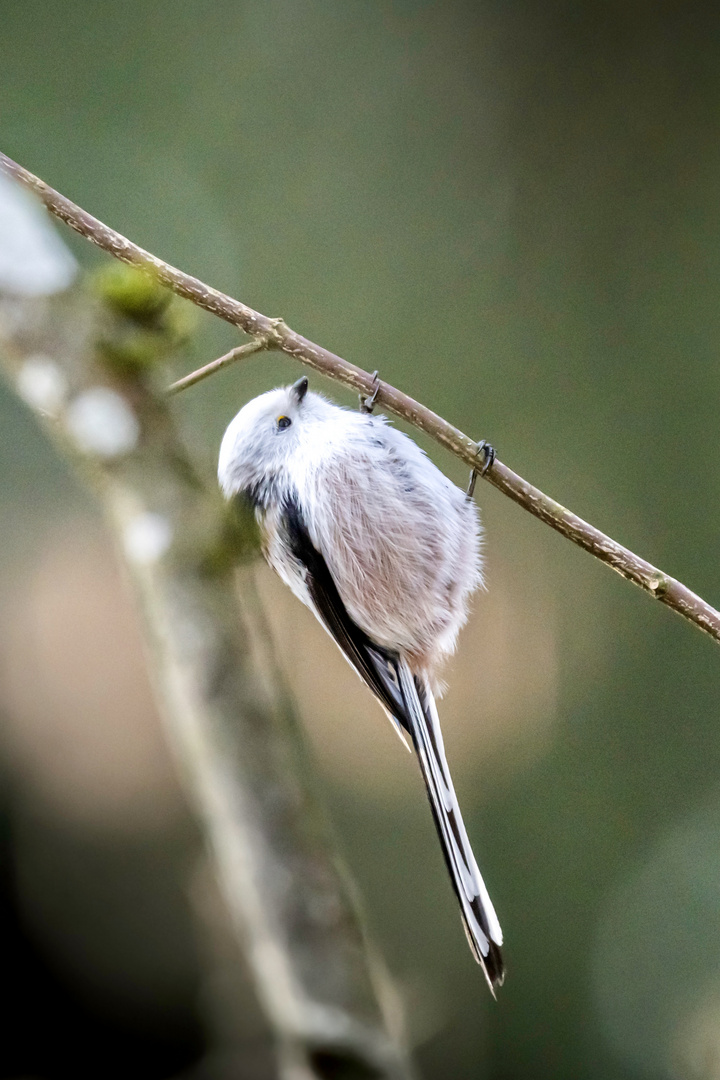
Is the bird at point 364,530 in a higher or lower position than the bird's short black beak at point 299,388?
lower

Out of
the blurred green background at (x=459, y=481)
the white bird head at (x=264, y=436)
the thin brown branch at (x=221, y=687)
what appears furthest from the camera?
the blurred green background at (x=459, y=481)

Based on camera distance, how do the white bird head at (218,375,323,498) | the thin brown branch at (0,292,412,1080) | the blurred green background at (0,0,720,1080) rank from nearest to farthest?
the thin brown branch at (0,292,412,1080), the white bird head at (218,375,323,498), the blurred green background at (0,0,720,1080)

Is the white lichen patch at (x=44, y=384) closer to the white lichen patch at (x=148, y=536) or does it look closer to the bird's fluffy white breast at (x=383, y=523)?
the white lichen patch at (x=148, y=536)

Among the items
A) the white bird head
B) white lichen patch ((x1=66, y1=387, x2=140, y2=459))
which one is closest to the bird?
the white bird head

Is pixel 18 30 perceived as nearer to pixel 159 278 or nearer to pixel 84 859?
pixel 159 278

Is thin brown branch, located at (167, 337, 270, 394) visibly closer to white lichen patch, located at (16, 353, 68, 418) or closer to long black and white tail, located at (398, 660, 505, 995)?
white lichen patch, located at (16, 353, 68, 418)

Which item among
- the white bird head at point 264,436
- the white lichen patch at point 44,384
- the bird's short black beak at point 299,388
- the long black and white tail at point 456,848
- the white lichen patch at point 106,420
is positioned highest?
the bird's short black beak at point 299,388

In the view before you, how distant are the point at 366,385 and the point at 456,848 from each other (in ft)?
1.51

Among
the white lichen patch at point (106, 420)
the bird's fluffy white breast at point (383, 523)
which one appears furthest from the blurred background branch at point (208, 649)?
the bird's fluffy white breast at point (383, 523)

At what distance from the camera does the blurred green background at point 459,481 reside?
38.3 inches

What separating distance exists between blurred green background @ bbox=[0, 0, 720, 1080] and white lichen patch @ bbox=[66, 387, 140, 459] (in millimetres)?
123

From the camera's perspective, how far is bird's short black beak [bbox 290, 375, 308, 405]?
0.85m

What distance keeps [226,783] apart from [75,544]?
0.40 m

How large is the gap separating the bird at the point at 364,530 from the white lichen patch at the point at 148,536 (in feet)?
0.32
